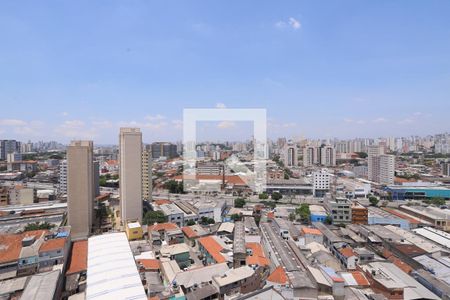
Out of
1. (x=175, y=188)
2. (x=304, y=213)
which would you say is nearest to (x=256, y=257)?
(x=304, y=213)

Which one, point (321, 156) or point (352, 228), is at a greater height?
point (321, 156)

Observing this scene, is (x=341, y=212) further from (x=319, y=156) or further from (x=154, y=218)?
(x=319, y=156)

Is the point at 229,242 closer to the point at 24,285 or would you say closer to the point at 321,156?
the point at 24,285

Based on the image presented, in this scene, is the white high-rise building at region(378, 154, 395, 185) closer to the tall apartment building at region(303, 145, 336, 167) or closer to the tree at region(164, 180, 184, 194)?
the tall apartment building at region(303, 145, 336, 167)

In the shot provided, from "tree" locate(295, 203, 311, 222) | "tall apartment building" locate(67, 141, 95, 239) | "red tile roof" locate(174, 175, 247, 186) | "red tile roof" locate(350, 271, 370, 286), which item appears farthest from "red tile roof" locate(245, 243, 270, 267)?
"red tile roof" locate(174, 175, 247, 186)

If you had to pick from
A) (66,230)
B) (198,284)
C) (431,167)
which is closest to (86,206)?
(66,230)
